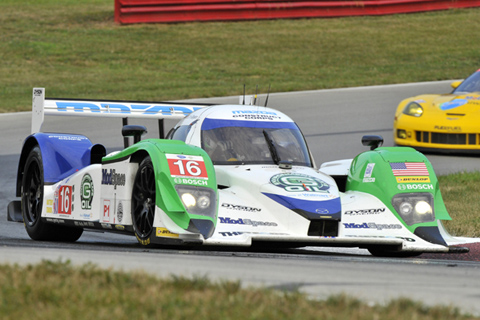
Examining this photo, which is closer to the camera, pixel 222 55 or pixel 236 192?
pixel 236 192

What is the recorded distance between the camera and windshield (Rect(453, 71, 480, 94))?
1368 centimetres

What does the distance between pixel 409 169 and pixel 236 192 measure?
58.8 inches

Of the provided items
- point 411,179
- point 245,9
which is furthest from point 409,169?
point 245,9

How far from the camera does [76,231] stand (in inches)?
349

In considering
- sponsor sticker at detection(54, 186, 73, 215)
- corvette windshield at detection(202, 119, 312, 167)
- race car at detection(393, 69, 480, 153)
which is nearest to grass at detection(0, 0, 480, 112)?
race car at detection(393, 69, 480, 153)

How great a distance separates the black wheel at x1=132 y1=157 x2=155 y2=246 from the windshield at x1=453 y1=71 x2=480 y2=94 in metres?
7.74

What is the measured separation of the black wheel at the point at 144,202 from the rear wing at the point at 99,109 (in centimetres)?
228

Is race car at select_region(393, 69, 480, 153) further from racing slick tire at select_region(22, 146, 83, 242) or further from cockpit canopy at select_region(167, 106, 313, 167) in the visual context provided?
racing slick tire at select_region(22, 146, 83, 242)

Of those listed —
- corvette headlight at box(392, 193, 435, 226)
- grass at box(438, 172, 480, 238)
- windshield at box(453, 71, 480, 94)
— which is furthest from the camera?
windshield at box(453, 71, 480, 94)

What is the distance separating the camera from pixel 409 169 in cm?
769

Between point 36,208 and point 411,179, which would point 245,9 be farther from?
point 411,179

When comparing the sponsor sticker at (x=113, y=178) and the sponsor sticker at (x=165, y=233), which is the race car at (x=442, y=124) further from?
the sponsor sticker at (x=165, y=233)

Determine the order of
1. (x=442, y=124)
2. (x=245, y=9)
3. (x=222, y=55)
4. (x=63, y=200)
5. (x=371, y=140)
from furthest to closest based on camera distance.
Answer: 1. (x=245, y=9)
2. (x=222, y=55)
3. (x=442, y=124)
4. (x=371, y=140)
5. (x=63, y=200)

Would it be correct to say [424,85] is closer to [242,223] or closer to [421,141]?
[421,141]
